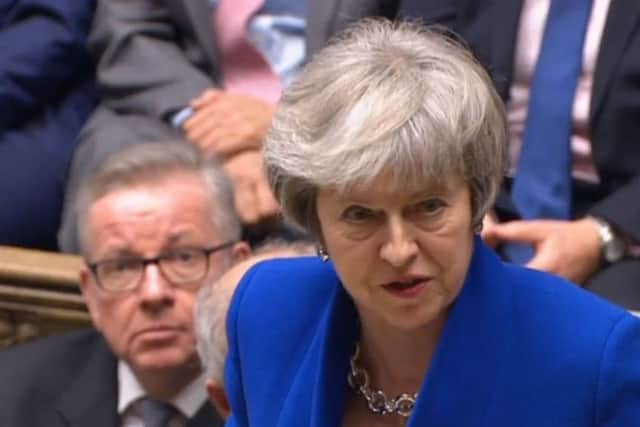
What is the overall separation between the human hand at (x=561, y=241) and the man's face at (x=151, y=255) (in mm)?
383

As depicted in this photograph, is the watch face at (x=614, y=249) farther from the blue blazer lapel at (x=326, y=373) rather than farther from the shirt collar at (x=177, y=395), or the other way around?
the blue blazer lapel at (x=326, y=373)

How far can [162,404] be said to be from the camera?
6.52 ft

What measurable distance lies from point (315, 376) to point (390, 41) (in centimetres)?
31

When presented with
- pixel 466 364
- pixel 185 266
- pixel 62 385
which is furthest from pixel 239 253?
pixel 466 364

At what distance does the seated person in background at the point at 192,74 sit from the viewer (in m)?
2.31

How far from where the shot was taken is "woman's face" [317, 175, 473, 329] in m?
1.19

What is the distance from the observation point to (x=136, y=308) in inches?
78.3

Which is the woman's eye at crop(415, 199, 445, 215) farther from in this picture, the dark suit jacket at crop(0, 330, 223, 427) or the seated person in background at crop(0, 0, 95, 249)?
the seated person in background at crop(0, 0, 95, 249)

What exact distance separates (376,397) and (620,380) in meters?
0.25

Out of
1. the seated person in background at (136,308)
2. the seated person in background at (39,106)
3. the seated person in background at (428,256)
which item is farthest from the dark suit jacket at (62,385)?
the seated person in background at (428,256)

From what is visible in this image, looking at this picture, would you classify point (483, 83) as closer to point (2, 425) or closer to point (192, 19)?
point (2, 425)

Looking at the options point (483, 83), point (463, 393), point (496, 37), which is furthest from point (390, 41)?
point (496, 37)

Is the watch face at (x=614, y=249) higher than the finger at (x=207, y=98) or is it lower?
higher

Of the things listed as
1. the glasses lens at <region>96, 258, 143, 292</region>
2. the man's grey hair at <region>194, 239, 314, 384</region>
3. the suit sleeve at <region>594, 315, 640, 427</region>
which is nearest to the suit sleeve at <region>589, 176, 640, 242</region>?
the man's grey hair at <region>194, 239, 314, 384</region>
